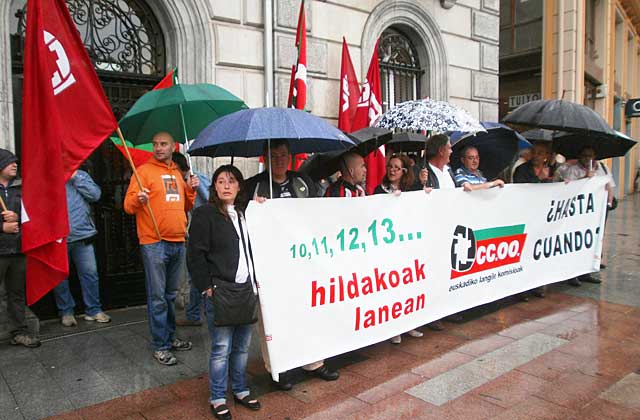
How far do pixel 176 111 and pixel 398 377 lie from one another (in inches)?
117

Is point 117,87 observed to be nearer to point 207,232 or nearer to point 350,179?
point 350,179

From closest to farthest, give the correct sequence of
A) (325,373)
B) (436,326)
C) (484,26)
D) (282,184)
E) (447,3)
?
(325,373) → (282,184) → (436,326) → (447,3) → (484,26)

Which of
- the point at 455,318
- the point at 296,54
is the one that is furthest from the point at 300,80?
the point at 455,318

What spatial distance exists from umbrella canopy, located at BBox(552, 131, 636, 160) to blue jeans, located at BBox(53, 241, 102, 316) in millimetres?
5833

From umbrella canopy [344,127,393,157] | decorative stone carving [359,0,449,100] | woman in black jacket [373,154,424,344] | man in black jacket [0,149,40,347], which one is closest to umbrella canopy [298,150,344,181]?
umbrella canopy [344,127,393,157]

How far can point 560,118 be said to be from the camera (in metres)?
5.67

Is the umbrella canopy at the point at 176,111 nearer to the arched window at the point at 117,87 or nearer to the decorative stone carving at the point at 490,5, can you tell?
the arched window at the point at 117,87

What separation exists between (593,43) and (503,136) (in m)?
16.8

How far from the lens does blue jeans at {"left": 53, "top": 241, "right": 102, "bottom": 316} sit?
5277 mm

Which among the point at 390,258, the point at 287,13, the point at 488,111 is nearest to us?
the point at 390,258

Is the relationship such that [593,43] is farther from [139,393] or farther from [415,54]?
[139,393]

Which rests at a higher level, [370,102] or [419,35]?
[419,35]

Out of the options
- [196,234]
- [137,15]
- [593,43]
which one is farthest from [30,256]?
[593,43]

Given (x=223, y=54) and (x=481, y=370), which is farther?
(x=223, y=54)
